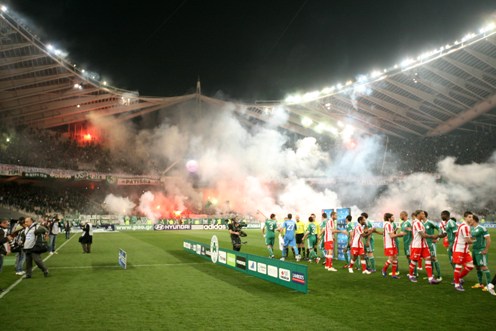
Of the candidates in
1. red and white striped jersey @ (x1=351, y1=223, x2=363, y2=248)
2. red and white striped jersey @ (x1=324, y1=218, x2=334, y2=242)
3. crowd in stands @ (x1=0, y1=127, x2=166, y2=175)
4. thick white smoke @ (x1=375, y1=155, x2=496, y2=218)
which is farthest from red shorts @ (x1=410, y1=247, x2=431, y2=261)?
crowd in stands @ (x1=0, y1=127, x2=166, y2=175)

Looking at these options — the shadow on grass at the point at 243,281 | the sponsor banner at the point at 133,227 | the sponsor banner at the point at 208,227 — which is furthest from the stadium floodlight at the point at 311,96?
the shadow on grass at the point at 243,281

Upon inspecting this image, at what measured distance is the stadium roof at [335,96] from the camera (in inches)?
1451

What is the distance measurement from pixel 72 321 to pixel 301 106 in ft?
168

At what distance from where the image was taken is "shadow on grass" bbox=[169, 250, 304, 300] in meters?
10.0

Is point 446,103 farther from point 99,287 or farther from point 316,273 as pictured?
point 99,287

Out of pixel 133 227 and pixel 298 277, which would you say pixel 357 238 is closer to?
pixel 298 277

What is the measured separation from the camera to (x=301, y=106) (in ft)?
185

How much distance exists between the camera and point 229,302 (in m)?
9.00

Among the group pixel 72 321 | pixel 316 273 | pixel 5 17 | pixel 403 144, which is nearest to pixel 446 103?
pixel 403 144

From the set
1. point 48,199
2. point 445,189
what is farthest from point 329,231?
point 48,199

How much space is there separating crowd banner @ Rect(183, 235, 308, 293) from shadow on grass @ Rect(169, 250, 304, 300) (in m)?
0.14

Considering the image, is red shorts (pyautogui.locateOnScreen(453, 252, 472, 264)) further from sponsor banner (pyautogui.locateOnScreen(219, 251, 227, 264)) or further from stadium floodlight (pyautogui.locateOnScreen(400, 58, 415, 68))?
stadium floodlight (pyautogui.locateOnScreen(400, 58, 415, 68))

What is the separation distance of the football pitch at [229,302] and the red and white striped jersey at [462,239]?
1.06 m

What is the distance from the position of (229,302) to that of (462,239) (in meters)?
5.91
